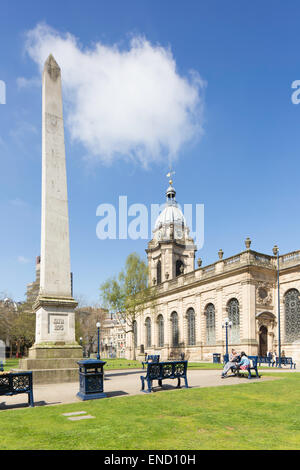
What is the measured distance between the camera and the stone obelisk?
1435cm

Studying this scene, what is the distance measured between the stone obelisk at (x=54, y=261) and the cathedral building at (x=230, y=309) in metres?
19.3

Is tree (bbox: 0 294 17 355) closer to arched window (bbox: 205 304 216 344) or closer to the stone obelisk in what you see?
arched window (bbox: 205 304 216 344)

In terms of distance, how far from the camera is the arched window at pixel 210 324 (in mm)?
41500

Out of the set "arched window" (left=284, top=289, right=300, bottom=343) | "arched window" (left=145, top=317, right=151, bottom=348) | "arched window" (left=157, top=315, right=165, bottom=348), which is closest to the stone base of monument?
"arched window" (left=284, top=289, right=300, bottom=343)

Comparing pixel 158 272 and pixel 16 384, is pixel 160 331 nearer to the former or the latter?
pixel 158 272

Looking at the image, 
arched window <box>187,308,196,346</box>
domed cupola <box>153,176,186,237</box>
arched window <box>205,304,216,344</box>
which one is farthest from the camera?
domed cupola <box>153,176,186,237</box>

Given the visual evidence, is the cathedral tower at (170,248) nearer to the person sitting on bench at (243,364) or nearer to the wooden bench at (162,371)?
the person sitting on bench at (243,364)

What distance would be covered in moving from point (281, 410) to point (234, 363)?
780 centimetres

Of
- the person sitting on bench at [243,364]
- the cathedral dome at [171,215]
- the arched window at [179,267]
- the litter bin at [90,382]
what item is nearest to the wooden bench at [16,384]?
the litter bin at [90,382]

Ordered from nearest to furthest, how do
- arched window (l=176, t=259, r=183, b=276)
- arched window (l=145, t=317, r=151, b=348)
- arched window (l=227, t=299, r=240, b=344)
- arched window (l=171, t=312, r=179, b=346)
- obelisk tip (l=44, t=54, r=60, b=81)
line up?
1. obelisk tip (l=44, t=54, r=60, b=81)
2. arched window (l=227, t=299, r=240, b=344)
3. arched window (l=171, t=312, r=179, b=346)
4. arched window (l=145, t=317, r=151, b=348)
5. arched window (l=176, t=259, r=183, b=276)

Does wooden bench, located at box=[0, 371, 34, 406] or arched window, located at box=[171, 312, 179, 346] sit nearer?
wooden bench, located at box=[0, 371, 34, 406]

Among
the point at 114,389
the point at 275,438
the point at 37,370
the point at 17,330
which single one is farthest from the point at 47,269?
the point at 17,330
